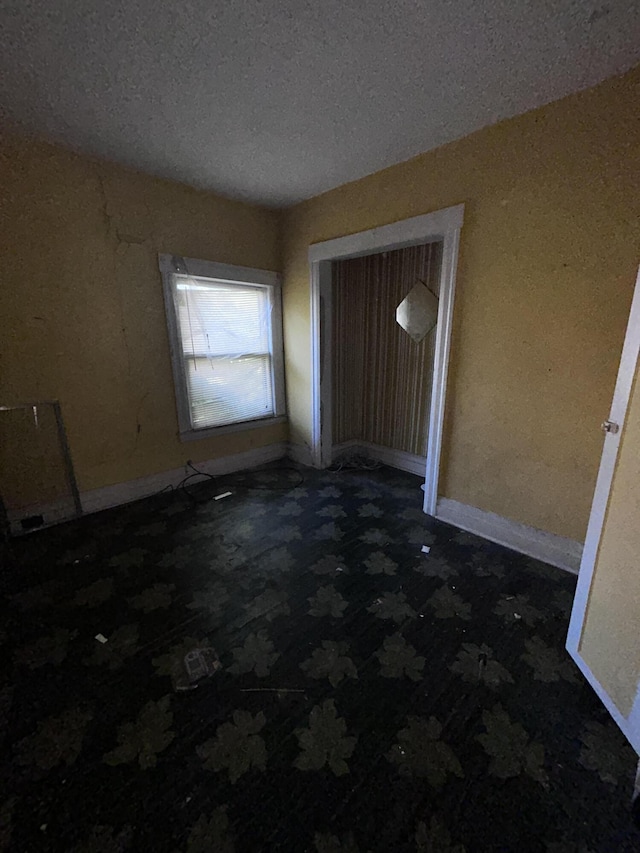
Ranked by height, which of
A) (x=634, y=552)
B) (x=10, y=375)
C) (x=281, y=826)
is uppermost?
(x=10, y=375)

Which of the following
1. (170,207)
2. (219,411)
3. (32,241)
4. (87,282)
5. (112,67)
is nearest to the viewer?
(112,67)

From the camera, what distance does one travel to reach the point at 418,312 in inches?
127

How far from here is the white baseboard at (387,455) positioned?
11.4ft

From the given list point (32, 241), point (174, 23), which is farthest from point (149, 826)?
point (32, 241)

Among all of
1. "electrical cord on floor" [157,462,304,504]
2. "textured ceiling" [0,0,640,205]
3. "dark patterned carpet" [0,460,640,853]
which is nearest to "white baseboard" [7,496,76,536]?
"dark patterned carpet" [0,460,640,853]

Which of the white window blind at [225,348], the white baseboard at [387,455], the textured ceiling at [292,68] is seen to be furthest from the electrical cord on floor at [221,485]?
the textured ceiling at [292,68]

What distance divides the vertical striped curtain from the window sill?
0.68 m

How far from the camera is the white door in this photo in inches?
44.5

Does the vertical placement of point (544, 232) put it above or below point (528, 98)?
below

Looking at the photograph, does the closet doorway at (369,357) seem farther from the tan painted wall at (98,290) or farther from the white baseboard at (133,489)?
the tan painted wall at (98,290)

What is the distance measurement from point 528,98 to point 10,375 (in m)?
3.42

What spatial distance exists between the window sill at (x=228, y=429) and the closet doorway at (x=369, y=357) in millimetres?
513

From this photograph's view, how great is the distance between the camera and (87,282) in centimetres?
242

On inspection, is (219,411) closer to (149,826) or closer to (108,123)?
(108,123)
